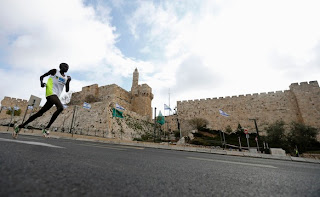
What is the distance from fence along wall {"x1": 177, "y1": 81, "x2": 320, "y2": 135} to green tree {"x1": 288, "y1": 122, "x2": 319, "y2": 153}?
286 inches

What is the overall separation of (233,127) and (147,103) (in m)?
18.6

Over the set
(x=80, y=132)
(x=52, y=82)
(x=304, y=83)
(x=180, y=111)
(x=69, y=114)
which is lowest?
(x=80, y=132)

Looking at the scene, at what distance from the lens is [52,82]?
340 cm

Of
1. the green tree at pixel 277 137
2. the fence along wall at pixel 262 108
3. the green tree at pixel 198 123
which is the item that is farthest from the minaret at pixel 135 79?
the green tree at pixel 277 137

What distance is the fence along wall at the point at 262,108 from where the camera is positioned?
882 inches

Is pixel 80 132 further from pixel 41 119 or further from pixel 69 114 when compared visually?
pixel 41 119

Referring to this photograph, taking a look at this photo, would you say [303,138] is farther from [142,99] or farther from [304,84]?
[142,99]

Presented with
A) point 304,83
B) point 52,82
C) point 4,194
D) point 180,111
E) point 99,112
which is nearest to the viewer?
point 4,194

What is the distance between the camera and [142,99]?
33.9 m

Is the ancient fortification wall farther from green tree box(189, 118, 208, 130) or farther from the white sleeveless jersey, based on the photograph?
the white sleeveless jersey

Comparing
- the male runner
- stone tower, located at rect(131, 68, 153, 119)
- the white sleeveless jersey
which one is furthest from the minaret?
the white sleeveless jersey

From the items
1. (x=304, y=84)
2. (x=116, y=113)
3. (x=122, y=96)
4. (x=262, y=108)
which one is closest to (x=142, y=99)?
(x=122, y=96)

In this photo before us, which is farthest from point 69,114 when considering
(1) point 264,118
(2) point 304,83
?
(2) point 304,83

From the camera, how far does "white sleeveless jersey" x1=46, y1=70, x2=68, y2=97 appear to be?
3.33 metres
